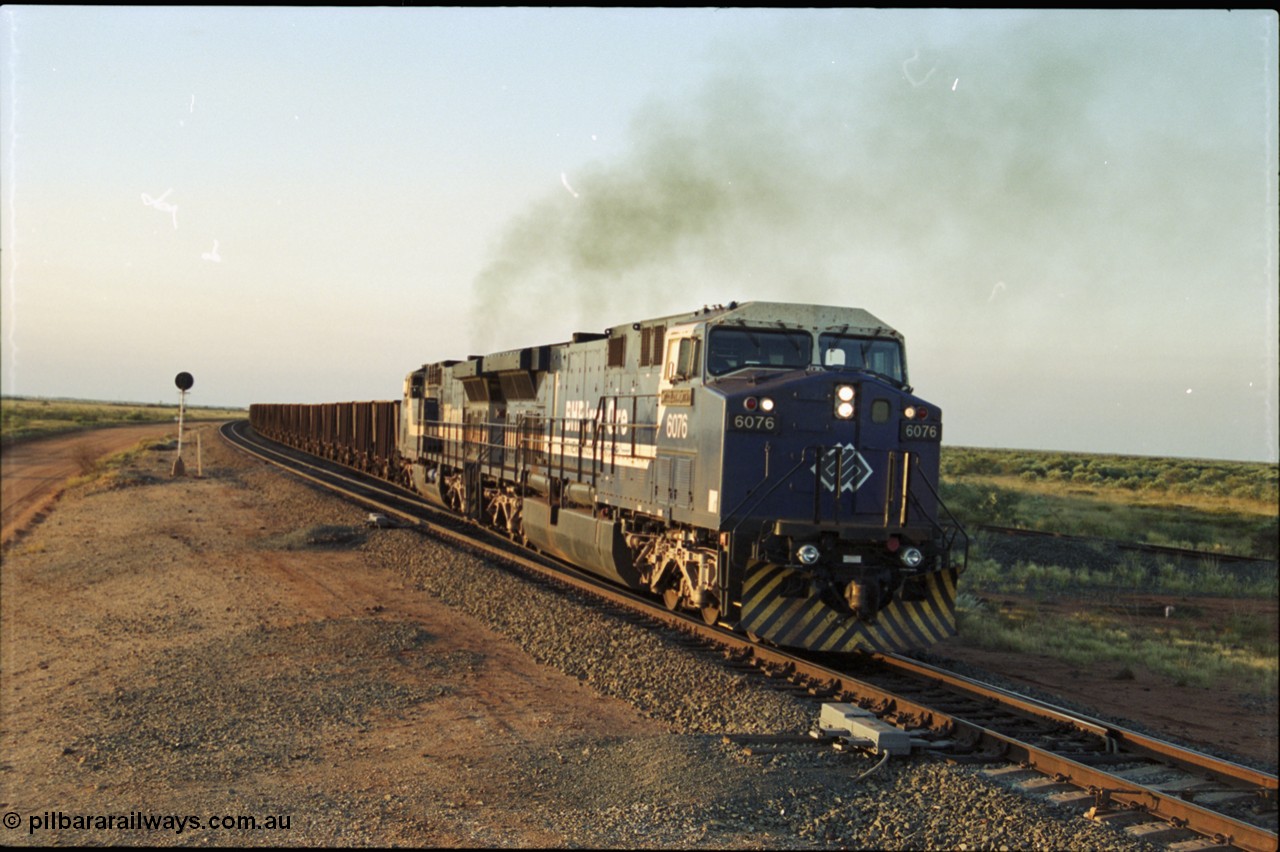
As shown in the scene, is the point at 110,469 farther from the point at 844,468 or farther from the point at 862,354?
the point at 844,468

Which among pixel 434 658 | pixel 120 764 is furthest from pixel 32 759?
pixel 434 658

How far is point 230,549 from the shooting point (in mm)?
18844

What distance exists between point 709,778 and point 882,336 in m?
Result: 6.48

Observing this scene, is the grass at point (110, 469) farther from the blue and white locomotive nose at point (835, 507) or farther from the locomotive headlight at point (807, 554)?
the locomotive headlight at point (807, 554)

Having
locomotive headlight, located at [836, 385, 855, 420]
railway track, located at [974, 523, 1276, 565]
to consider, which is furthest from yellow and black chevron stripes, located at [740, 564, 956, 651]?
railway track, located at [974, 523, 1276, 565]

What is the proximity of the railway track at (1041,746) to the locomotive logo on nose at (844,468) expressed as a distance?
1.95 m

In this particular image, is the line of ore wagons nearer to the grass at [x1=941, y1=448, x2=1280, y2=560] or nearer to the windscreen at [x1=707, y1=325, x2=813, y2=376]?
the grass at [x1=941, y1=448, x2=1280, y2=560]

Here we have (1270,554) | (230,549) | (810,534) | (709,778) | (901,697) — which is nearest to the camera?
(709,778)

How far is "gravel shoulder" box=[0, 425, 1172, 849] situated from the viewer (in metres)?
6.31

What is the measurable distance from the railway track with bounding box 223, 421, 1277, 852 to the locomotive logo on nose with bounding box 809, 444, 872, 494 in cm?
195

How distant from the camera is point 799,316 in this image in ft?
38.7

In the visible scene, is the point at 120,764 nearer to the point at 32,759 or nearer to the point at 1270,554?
the point at 32,759

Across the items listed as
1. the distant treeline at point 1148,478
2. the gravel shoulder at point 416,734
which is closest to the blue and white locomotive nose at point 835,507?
the gravel shoulder at point 416,734

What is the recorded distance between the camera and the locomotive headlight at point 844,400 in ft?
35.5
